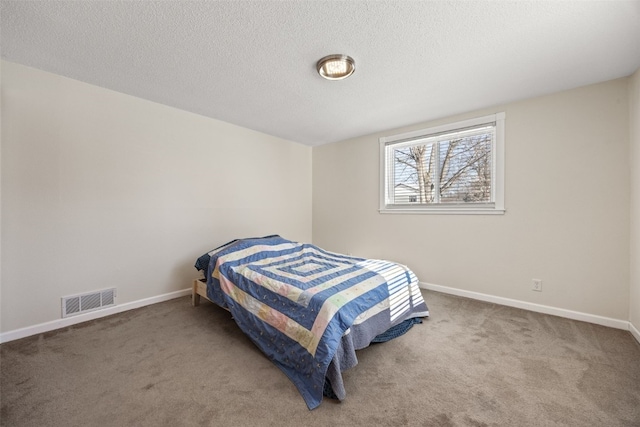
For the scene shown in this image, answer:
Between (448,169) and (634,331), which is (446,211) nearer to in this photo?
(448,169)

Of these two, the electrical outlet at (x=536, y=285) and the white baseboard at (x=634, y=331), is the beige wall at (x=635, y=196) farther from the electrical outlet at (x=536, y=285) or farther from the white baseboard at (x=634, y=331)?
the electrical outlet at (x=536, y=285)

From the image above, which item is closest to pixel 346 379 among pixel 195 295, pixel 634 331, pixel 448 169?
pixel 195 295

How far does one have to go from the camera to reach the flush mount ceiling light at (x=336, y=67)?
6.60ft

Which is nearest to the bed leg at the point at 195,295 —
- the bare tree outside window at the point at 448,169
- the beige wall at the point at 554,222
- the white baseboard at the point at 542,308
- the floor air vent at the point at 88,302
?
the floor air vent at the point at 88,302

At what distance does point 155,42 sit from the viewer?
1.86 meters

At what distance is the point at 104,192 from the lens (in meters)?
2.60

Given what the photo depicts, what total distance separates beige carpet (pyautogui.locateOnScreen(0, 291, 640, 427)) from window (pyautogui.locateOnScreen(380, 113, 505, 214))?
1.48m

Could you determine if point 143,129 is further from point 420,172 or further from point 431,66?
point 420,172

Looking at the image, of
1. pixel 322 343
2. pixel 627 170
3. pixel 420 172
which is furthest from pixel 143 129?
pixel 627 170

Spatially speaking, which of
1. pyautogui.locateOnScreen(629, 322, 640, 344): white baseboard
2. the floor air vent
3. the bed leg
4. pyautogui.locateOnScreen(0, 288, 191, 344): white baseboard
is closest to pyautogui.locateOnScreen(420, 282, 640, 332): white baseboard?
pyautogui.locateOnScreen(629, 322, 640, 344): white baseboard

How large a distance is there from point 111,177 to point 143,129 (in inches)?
25.1

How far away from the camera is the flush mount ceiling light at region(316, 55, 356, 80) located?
2.01 m

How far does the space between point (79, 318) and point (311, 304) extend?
242 cm

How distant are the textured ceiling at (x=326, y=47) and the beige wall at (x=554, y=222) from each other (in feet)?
0.98
